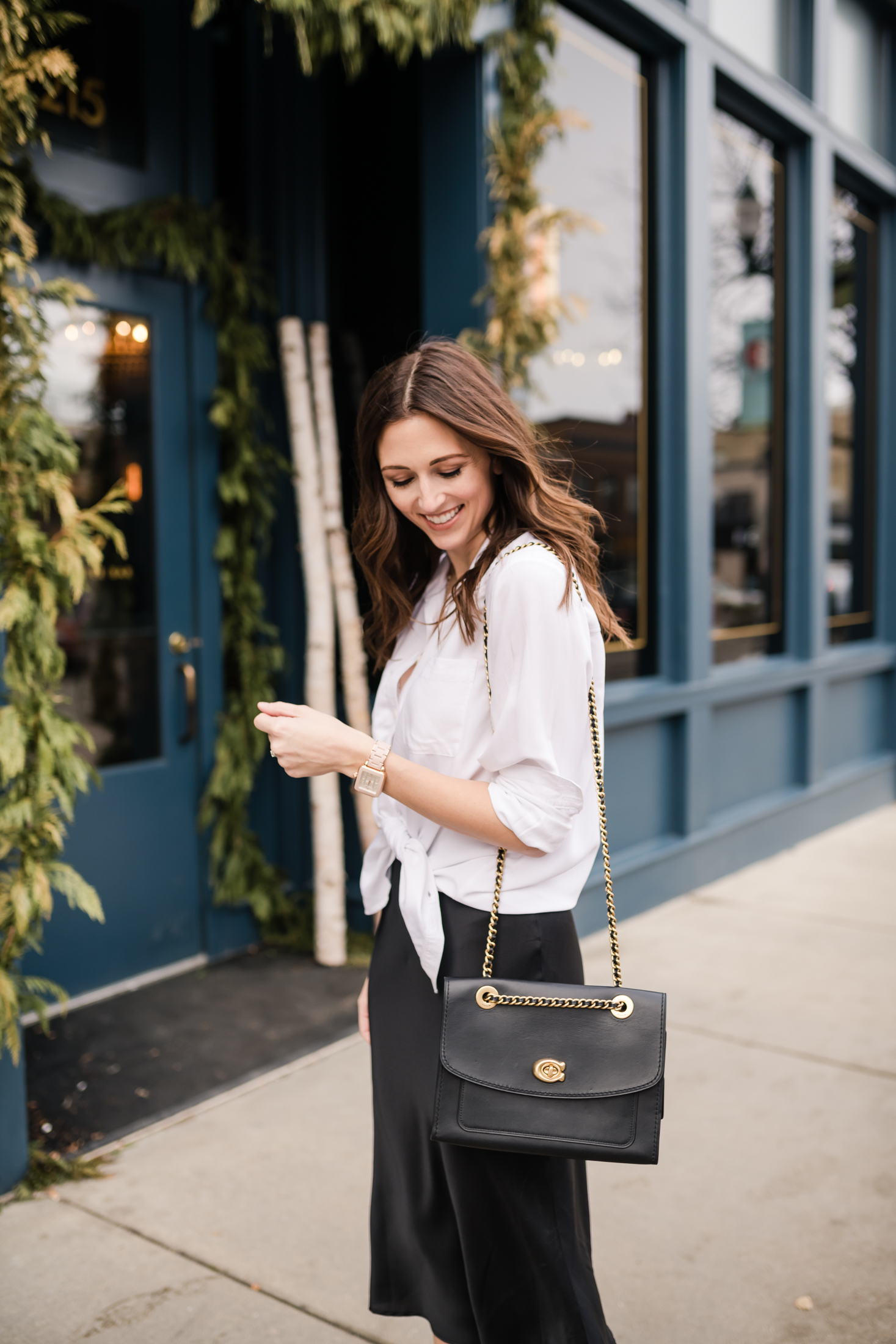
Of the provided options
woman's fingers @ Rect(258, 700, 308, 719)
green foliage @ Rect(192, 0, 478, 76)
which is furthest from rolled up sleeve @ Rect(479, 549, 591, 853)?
green foliage @ Rect(192, 0, 478, 76)

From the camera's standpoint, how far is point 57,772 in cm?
274

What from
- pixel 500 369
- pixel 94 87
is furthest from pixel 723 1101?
pixel 94 87

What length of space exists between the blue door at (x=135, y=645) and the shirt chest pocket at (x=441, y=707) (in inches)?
97.9

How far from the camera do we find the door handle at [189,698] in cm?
420

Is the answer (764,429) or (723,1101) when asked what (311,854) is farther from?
(764,429)

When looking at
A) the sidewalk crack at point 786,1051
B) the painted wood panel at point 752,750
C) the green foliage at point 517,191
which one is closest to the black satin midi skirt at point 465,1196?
the sidewalk crack at point 786,1051

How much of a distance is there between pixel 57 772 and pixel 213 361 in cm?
208

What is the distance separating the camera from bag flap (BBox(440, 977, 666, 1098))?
4.89 feet

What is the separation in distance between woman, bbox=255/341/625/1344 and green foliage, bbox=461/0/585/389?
2.64 metres

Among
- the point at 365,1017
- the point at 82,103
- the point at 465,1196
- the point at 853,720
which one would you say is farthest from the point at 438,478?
the point at 853,720

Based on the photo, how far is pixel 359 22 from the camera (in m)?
3.19

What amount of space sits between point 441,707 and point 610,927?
40 cm

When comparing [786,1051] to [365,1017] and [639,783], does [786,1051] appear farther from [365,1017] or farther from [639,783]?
[365,1017]

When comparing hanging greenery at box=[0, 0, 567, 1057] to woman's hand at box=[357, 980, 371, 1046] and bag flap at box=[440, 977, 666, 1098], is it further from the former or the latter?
bag flap at box=[440, 977, 666, 1098]
